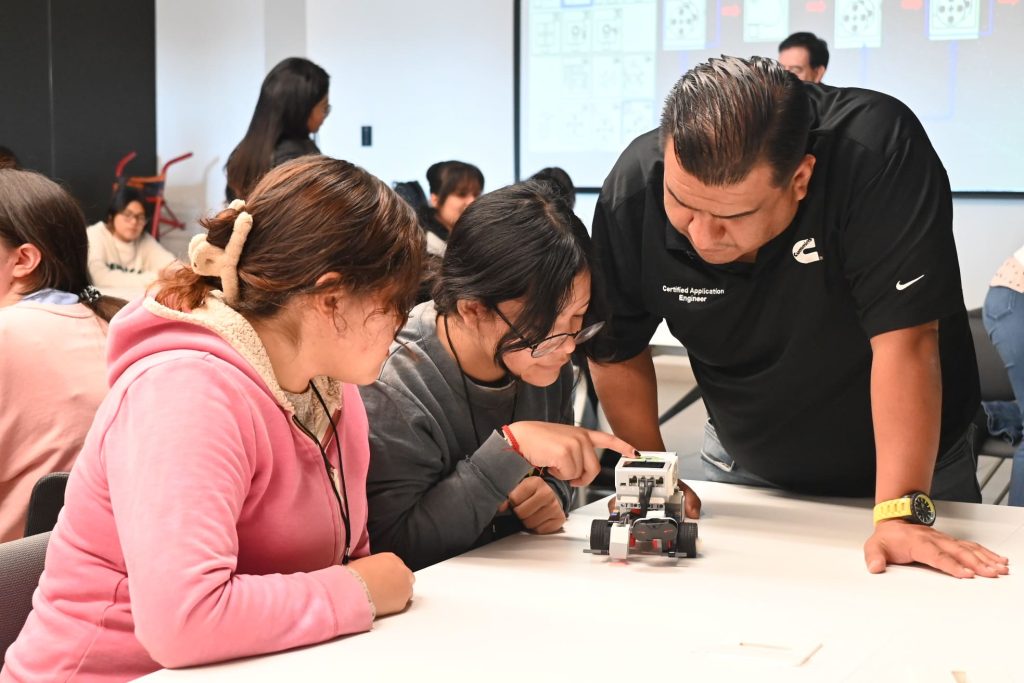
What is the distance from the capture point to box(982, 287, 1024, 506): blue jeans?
2.76 meters

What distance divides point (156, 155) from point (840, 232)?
6.24 metres

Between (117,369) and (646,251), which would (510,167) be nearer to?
(646,251)

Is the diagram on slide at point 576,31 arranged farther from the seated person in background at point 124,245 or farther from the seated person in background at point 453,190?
the seated person in background at point 124,245

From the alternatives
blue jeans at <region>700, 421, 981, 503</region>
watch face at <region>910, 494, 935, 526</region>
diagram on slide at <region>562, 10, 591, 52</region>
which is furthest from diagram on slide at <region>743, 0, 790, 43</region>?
watch face at <region>910, 494, 935, 526</region>

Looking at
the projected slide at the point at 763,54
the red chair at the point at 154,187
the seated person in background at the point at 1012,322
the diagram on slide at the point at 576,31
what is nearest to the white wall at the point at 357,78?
the red chair at the point at 154,187

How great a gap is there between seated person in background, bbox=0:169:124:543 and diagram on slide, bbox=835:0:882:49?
4241 mm

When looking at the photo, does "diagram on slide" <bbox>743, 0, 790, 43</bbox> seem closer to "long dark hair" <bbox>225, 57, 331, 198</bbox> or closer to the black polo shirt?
"long dark hair" <bbox>225, 57, 331, 198</bbox>

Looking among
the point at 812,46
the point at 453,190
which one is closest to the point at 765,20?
the point at 812,46

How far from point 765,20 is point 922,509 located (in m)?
4.43

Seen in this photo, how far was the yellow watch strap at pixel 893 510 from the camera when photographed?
1.53m

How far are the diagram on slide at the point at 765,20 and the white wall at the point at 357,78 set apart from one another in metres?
1.22

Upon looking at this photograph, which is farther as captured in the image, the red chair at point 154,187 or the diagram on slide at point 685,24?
the red chair at point 154,187

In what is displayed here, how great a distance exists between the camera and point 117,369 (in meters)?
1.21

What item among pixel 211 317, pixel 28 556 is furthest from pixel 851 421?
pixel 28 556
